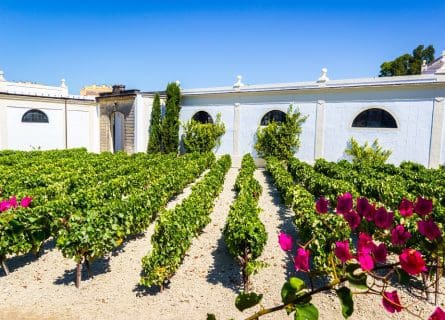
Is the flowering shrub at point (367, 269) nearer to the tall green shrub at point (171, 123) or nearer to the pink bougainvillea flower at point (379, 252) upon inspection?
the pink bougainvillea flower at point (379, 252)

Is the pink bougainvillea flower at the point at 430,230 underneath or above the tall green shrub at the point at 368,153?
above

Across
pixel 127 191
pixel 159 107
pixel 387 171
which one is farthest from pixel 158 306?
pixel 159 107

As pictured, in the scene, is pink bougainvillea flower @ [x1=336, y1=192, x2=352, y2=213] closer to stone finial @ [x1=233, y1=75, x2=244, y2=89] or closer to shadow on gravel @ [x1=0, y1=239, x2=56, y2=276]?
shadow on gravel @ [x1=0, y1=239, x2=56, y2=276]

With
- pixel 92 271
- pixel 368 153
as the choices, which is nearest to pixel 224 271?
pixel 92 271

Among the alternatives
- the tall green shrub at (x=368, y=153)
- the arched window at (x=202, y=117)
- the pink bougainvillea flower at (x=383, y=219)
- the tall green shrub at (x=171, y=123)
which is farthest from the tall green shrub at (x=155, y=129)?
the pink bougainvillea flower at (x=383, y=219)

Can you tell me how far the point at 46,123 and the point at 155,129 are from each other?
32.1 ft

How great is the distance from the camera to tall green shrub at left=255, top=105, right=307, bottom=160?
789 inches

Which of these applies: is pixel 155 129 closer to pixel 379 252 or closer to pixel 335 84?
pixel 335 84

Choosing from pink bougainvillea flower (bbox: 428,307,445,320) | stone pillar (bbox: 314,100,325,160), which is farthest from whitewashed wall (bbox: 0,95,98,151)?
pink bougainvillea flower (bbox: 428,307,445,320)

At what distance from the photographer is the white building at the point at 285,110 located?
666 inches

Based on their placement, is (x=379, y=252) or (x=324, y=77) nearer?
(x=379, y=252)

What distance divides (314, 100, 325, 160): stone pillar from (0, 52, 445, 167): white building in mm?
61

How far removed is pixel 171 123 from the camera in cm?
2320

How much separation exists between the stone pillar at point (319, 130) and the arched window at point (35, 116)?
71.2ft
